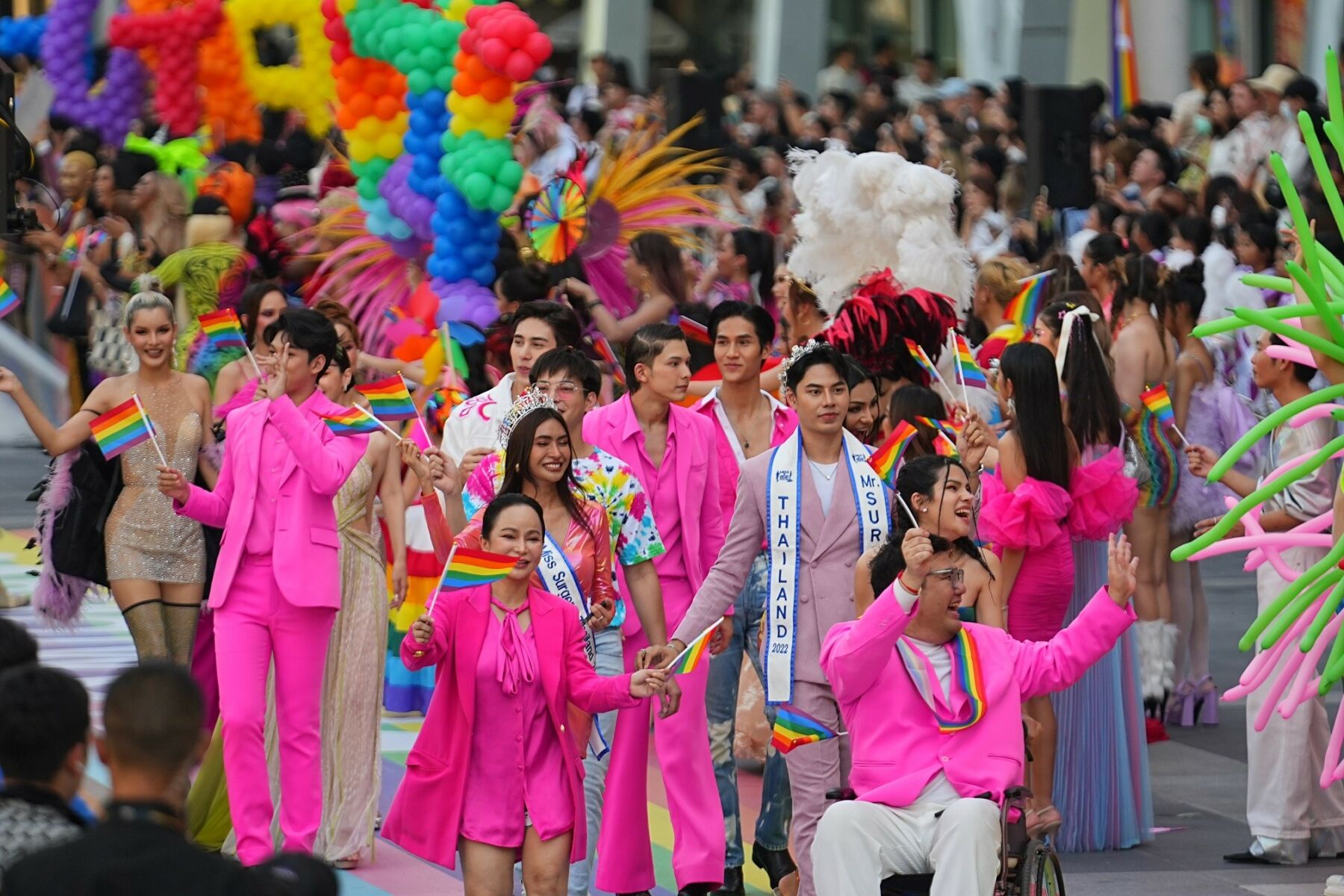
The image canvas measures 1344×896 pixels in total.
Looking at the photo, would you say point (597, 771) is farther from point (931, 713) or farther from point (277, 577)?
point (931, 713)

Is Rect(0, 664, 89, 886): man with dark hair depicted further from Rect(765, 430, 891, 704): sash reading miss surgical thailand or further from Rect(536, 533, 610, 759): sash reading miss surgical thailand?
Rect(765, 430, 891, 704): sash reading miss surgical thailand

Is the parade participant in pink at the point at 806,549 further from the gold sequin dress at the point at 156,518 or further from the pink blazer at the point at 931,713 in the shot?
the gold sequin dress at the point at 156,518

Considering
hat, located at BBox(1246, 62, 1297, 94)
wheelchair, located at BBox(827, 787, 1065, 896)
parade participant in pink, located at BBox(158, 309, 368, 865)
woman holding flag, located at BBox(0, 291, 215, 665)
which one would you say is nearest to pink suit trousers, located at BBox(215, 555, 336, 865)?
parade participant in pink, located at BBox(158, 309, 368, 865)

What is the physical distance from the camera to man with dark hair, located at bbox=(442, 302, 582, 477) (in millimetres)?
8055

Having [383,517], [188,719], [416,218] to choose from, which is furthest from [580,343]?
[188,719]

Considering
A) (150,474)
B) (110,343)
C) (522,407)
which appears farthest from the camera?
(110,343)

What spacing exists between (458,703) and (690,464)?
1.61 meters

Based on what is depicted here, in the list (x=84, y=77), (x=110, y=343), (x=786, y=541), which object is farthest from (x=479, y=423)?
(x=84, y=77)

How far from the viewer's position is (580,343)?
8.66 m

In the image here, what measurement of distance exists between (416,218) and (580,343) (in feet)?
12.5

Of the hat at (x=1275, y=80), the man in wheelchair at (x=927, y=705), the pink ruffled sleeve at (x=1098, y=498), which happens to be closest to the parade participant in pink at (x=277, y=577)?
the man in wheelchair at (x=927, y=705)

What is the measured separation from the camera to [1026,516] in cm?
759

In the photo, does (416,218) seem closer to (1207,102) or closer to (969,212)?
(969,212)

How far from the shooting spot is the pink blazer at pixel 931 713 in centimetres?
592
